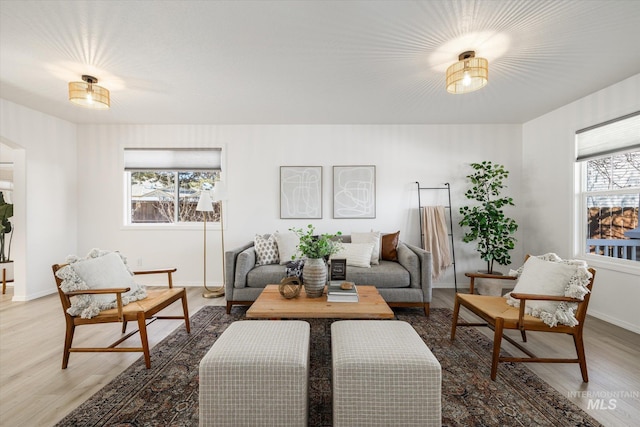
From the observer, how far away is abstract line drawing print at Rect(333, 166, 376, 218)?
4203 millimetres

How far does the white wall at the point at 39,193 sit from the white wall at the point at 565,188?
6.88 metres

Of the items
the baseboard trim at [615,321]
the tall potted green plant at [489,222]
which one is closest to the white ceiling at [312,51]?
the tall potted green plant at [489,222]

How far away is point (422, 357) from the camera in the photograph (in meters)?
1.34

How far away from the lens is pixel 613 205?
305cm

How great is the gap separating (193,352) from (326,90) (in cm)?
283

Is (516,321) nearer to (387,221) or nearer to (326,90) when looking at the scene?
(387,221)

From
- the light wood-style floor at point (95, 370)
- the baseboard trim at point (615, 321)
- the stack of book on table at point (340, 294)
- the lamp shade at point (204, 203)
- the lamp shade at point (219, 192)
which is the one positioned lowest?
the light wood-style floor at point (95, 370)

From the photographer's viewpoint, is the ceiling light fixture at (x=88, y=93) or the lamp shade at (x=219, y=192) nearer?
the ceiling light fixture at (x=88, y=93)

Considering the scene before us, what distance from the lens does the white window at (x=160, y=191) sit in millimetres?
4285

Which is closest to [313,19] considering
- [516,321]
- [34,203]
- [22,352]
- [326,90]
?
[326,90]

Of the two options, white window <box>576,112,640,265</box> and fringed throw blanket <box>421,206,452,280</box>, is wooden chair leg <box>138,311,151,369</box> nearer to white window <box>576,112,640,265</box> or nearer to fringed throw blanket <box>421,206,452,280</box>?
fringed throw blanket <box>421,206,452,280</box>

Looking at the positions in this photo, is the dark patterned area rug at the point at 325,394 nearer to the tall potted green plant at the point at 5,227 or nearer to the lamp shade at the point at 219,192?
the lamp shade at the point at 219,192

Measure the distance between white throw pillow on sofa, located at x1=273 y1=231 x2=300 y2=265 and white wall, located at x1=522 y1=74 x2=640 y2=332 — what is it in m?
3.40

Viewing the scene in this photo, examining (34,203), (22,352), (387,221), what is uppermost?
(34,203)
